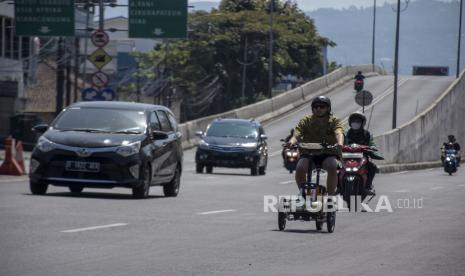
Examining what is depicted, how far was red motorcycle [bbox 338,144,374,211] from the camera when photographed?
70.9ft

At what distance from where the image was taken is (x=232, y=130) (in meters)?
40.9

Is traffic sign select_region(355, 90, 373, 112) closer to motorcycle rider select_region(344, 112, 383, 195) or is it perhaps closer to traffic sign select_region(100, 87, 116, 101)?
traffic sign select_region(100, 87, 116, 101)

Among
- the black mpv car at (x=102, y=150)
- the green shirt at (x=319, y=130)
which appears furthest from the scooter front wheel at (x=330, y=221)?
the black mpv car at (x=102, y=150)

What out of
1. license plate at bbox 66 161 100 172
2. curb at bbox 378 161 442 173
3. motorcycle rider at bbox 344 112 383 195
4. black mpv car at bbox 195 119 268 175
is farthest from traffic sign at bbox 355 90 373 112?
license plate at bbox 66 161 100 172

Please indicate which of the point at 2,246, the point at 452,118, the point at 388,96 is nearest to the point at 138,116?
the point at 2,246

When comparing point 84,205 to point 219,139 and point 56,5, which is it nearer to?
point 219,139

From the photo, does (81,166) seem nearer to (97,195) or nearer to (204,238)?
(97,195)

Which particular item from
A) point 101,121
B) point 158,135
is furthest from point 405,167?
point 101,121

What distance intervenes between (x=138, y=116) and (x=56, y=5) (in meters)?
25.9

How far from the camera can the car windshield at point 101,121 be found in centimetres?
2208

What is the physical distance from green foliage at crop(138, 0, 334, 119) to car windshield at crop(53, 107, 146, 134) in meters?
88.7

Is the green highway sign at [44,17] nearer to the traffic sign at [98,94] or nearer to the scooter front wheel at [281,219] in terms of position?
the traffic sign at [98,94]

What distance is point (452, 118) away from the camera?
3177 inches

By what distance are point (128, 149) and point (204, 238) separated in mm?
7496
